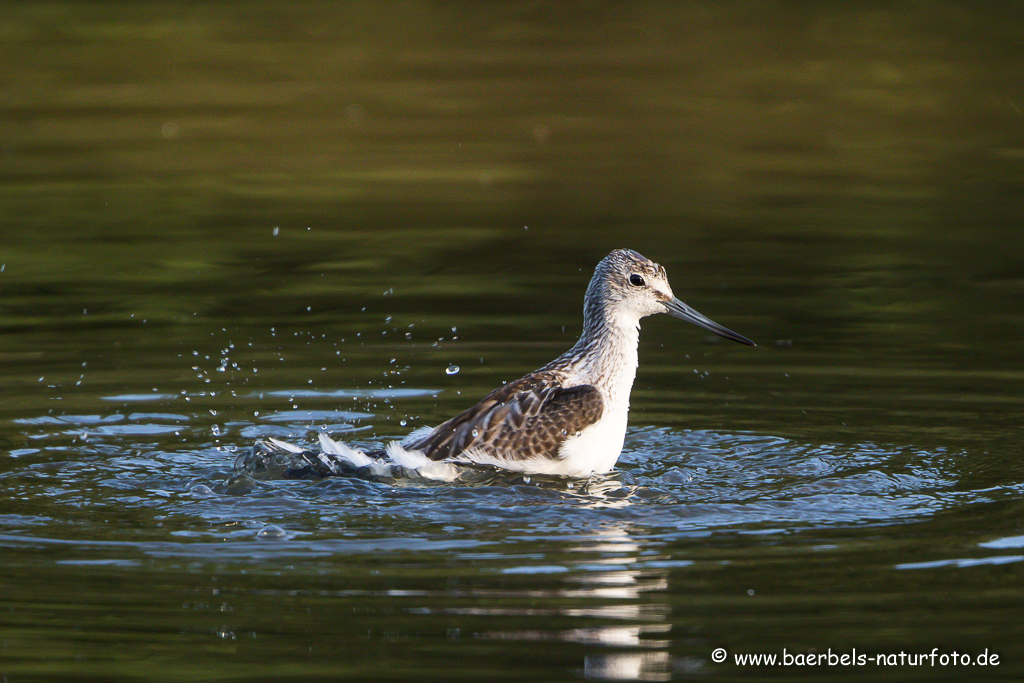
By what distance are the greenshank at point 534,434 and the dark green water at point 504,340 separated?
0.20 metres

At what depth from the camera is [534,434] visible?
839cm

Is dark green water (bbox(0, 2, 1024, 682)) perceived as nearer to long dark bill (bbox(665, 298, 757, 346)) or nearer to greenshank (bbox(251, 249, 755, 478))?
greenshank (bbox(251, 249, 755, 478))

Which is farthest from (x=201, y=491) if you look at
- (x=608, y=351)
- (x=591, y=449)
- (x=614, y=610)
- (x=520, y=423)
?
(x=614, y=610)

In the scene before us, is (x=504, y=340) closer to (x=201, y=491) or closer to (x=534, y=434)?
(x=534, y=434)

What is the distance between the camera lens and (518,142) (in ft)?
66.9

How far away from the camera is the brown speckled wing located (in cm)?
838

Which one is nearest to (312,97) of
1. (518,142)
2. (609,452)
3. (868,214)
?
(518,142)

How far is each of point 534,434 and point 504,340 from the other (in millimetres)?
3077

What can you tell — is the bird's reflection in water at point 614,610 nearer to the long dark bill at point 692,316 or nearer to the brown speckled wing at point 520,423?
the brown speckled wing at point 520,423

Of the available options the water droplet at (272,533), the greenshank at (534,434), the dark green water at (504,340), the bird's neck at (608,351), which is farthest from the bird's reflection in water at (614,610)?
the bird's neck at (608,351)

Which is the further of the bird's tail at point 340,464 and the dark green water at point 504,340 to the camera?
the bird's tail at point 340,464

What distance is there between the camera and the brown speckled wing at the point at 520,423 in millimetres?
8383

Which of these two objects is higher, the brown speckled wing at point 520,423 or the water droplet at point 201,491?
the brown speckled wing at point 520,423

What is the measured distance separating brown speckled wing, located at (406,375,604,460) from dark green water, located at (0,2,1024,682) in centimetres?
25
